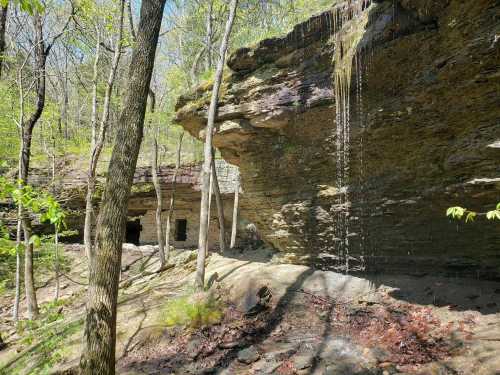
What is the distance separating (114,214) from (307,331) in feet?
14.8

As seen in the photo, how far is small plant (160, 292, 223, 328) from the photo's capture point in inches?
310

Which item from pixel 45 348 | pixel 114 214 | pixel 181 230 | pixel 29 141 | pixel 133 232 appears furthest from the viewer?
pixel 133 232

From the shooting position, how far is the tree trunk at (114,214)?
4.65 meters

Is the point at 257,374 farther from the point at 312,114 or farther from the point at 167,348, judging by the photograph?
the point at 312,114

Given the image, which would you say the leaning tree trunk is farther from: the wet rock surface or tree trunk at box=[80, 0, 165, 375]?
tree trunk at box=[80, 0, 165, 375]

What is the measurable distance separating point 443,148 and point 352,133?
79.1 inches

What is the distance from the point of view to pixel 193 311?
8086mm

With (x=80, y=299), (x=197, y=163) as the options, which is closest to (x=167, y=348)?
(x=80, y=299)

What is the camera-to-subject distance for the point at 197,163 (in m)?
18.2

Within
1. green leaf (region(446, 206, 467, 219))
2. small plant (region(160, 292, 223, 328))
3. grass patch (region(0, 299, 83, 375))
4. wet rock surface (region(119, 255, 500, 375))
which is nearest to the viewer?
green leaf (region(446, 206, 467, 219))

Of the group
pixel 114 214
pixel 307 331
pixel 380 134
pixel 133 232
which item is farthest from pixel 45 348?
pixel 133 232

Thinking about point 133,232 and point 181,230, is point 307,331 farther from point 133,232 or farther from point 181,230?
point 133,232

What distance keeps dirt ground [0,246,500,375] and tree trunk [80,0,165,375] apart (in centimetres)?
214

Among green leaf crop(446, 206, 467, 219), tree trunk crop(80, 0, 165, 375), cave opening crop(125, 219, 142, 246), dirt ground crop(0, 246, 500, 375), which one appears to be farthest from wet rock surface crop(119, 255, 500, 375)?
cave opening crop(125, 219, 142, 246)
